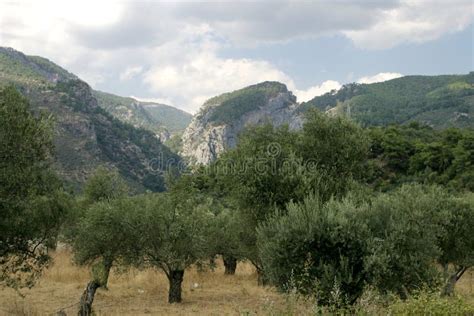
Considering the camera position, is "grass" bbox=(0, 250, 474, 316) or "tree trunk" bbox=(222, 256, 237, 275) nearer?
"grass" bbox=(0, 250, 474, 316)

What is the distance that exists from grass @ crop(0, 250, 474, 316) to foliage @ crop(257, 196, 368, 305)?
1456 millimetres

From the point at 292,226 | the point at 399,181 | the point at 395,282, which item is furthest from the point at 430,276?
the point at 399,181

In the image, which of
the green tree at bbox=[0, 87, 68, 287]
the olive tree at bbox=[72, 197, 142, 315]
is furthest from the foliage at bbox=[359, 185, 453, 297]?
the olive tree at bbox=[72, 197, 142, 315]

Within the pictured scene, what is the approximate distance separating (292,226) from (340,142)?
11.9 metres

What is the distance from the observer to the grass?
2333 centimetres

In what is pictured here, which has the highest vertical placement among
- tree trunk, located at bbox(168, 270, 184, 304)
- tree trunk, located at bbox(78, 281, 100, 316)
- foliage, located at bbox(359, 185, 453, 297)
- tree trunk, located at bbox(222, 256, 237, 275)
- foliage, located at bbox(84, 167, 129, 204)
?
foliage, located at bbox(84, 167, 129, 204)

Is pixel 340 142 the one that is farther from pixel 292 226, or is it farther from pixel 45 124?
pixel 45 124

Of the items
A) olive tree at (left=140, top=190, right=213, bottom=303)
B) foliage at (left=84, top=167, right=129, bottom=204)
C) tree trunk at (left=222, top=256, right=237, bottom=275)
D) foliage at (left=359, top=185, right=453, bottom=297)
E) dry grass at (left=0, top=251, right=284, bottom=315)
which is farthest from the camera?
tree trunk at (left=222, top=256, right=237, bottom=275)

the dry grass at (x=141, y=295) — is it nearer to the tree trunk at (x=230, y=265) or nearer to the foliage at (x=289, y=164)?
the tree trunk at (x=230, y=265)

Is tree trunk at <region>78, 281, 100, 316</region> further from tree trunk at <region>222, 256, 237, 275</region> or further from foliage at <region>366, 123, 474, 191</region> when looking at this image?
foliage at <region>366, 123, 474, 191</region>

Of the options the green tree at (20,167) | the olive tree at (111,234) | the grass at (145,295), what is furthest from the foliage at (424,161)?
the green tree at (20,167)

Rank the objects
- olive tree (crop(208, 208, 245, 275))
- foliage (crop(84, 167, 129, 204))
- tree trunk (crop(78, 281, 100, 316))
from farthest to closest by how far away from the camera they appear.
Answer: foliage (crop(84, 167, 129, 204))
olive tree (crop(208, 208, 245, 275))
tree trunk (crop(78, 281, 100, 316))

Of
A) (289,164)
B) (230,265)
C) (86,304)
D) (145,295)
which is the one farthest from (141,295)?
(230,265)

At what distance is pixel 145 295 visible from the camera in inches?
1176
